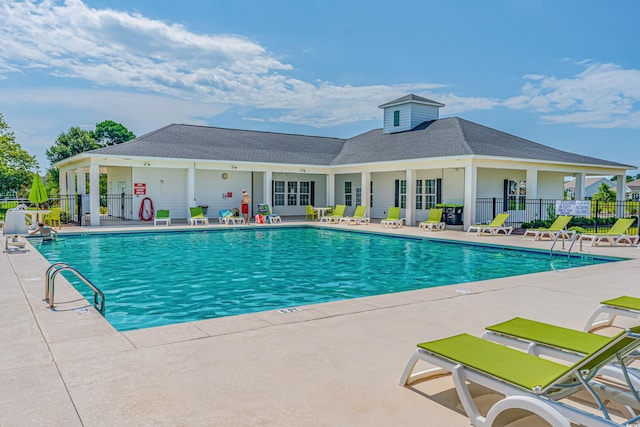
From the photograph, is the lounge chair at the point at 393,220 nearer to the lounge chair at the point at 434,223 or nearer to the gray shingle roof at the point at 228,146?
the lounge chair at the point at 434,223

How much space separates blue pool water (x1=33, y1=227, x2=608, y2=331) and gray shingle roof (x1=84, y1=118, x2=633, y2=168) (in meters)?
5.40

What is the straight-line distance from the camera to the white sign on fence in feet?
56.1

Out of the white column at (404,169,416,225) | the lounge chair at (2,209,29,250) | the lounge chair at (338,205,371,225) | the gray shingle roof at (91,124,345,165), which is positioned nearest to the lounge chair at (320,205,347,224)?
the lounge chair at (338,205,371,225)

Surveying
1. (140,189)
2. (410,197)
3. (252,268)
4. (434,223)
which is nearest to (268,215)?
(140,189)

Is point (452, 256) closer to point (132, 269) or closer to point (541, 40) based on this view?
point (132, 269)

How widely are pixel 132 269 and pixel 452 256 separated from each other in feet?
28.0

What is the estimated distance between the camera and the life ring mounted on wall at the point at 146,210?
76.6ft

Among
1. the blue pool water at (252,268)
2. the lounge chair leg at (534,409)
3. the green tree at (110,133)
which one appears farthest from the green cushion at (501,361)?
the green tree at (110,133)

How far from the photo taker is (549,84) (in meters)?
27.9

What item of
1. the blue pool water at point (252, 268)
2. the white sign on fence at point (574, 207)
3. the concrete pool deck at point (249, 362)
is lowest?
the blue pool water at point (252, 268)

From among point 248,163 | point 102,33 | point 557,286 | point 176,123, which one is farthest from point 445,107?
point 557,286

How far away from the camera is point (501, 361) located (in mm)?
3217

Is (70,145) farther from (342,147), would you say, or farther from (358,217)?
(358,217)

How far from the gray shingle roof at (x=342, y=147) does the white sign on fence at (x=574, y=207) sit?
9.50 ft
